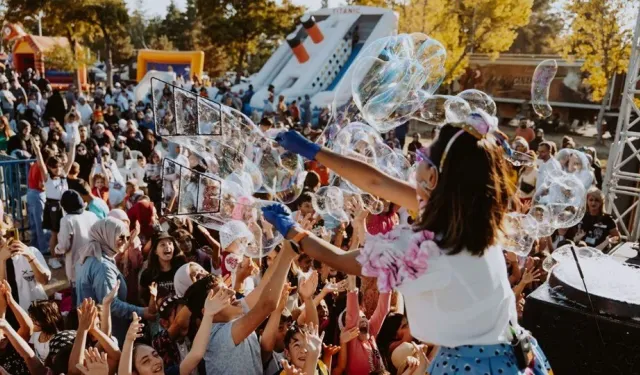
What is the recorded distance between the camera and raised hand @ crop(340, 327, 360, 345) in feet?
10.5

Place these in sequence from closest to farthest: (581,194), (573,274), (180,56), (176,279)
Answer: (573,274) → (176,279) → (581,194) → (180,56)

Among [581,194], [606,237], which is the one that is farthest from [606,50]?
[581,194]

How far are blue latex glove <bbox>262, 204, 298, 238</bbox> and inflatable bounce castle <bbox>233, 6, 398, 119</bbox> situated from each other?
55.5ft

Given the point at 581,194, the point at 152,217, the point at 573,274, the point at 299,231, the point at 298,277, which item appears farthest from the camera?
the point at 152,217

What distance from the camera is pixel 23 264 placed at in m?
3.99

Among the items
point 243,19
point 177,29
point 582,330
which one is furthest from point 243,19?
point 582,330

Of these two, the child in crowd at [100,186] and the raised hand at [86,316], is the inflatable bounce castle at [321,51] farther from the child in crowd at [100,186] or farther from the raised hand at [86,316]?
the raised hand at [86,316]

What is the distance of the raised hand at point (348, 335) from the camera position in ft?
10.5

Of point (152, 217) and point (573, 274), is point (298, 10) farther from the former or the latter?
point (573, 274)

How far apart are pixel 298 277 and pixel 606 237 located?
Answer: 3426 mm

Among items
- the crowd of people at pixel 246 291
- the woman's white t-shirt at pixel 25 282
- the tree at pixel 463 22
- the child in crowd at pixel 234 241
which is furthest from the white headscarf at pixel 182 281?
the tree at pixel 463 22

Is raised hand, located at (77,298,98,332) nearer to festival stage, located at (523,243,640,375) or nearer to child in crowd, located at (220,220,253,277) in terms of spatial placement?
child in crowd, located at (220,220,253,277)

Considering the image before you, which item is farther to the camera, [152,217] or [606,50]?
[606,50]

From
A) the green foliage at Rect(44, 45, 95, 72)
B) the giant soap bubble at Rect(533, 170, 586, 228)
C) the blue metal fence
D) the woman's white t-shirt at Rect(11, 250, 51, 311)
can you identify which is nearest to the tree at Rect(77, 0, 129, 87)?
the green foliage at Rect(44, 45, 95, 72)
